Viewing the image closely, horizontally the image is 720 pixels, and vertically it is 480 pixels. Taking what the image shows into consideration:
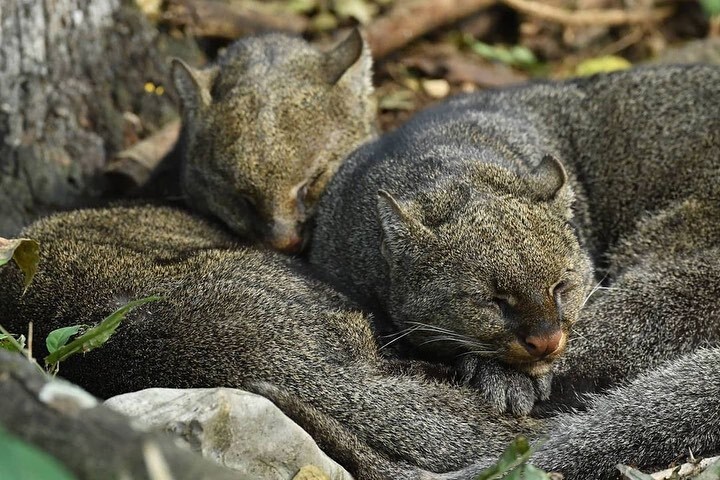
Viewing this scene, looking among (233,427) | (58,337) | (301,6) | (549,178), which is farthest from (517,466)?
(301,6)

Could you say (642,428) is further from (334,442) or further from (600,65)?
(600,65)

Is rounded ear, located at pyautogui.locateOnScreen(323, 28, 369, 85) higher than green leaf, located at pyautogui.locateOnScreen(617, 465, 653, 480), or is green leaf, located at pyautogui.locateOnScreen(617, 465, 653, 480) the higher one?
rounded ear, located at pyautogui.locateOnScreen(323, 28, 369, 85)

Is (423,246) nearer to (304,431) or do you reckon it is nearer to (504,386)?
(504,386)

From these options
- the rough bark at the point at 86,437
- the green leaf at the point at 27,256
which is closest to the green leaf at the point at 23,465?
the rough bark at the point at 86,437

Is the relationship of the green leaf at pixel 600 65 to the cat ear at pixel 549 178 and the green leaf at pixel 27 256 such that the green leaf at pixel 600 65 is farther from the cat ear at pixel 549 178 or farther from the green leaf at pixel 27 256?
the green leaf at pixel 27 256

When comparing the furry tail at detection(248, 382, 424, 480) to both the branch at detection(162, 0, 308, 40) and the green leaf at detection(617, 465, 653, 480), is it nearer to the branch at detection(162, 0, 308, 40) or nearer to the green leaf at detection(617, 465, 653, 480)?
the green leaf at detection(617, 465, 653, 480)

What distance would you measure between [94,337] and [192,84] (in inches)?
117

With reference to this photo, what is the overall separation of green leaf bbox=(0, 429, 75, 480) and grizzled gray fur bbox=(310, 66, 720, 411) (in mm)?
2912

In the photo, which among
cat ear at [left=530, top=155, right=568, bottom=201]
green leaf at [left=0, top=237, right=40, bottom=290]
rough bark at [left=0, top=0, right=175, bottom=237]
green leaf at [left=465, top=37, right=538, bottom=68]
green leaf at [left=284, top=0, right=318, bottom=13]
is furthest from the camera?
green leaf at [left=465, top=37, right=538, bottom=68]

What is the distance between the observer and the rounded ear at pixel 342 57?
23.9 feet

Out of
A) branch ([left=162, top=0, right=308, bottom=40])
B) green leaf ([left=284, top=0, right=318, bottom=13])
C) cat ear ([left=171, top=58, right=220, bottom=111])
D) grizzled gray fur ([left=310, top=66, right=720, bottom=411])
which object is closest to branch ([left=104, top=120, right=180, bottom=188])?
cat ear ([left=171, top=58, right=220, bottom=111])

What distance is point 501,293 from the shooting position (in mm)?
4984

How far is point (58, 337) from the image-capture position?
4609mm

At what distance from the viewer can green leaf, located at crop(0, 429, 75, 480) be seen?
2.42 m
